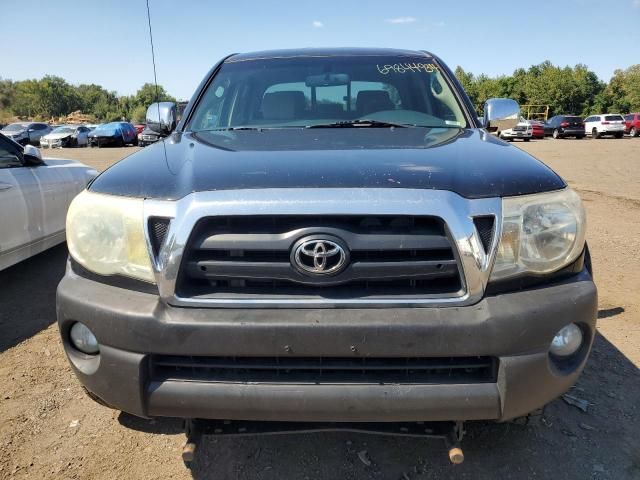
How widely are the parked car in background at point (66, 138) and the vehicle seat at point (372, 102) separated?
104ft

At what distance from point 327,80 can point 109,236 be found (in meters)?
1.91

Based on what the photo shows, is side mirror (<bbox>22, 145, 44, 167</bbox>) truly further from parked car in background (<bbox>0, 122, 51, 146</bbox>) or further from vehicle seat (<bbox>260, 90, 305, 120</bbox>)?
parked car in background (<bbox>0, 122, 51, 146</bbox>)

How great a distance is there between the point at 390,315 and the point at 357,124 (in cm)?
149

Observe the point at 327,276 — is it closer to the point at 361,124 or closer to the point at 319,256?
the point at 319,256

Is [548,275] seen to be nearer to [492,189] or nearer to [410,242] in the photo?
[492,189]

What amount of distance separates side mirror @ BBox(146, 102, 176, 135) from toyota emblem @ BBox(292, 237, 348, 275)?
217 centimetres

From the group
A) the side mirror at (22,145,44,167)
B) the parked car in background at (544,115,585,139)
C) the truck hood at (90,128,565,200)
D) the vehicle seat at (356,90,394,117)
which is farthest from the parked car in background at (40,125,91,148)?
the truck hood at (90,128,565,200)

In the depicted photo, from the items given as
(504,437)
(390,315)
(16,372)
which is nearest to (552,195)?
(390,315)

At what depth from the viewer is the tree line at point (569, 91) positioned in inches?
2594

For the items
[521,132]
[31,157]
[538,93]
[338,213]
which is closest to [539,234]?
[338,213]

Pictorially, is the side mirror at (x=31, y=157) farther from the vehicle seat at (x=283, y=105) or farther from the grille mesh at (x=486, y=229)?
the grille mesh at (x=486, y=229)

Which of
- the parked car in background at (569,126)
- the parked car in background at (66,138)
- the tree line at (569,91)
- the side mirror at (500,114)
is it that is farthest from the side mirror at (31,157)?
the tree line at (569,91)

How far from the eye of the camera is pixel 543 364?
1778mm

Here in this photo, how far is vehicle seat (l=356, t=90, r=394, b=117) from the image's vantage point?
10.3 ft
